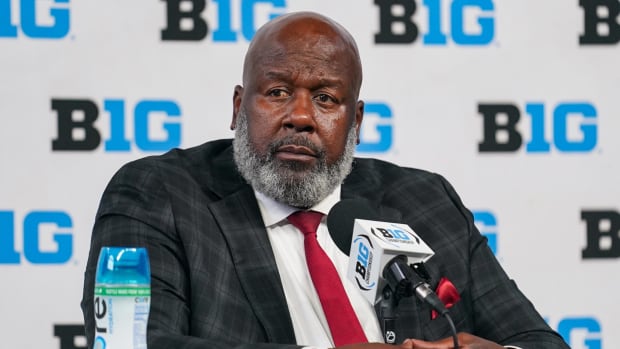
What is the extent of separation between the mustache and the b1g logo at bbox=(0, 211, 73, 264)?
1.10 m

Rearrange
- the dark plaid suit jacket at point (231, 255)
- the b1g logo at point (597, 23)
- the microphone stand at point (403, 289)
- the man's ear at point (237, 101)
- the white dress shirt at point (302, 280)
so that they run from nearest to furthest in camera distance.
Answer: the microphone stand at point (403, 289), the dark plaid suit jacket at point (231, 255), the white dress shirt at point (302, 280), the man's ear at point (237, 101), the b1g logo at point (597, 23)

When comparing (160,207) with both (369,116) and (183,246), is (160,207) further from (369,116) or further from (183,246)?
(369,116)

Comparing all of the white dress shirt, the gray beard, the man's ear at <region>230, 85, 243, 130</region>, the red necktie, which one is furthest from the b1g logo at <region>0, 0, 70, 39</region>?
the red necktie

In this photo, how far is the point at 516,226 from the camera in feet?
10.8

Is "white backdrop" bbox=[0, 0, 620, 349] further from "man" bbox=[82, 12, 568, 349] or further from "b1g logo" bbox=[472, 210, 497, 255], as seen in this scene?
"man" bbox=[82, 12, 568, 349]

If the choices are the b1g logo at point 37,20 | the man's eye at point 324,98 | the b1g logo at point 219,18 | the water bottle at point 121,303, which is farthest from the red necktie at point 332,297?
the b1g logo at point 37,20

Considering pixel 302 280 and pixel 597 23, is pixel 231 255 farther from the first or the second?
pixel 597 23

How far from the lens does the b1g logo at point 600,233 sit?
11.0ft

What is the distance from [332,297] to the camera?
87.0 inches

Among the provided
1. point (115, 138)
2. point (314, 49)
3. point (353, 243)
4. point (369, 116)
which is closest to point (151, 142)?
point (115, 138)

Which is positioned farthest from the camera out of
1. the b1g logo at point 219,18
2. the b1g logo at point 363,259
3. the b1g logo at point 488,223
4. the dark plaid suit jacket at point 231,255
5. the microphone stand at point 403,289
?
the b1g logo at point 488,223

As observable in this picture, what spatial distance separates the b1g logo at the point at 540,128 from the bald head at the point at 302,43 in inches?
40.3

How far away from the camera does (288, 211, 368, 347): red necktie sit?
217 cm

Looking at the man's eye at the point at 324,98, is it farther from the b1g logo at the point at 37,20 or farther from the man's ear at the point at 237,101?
the b1g logo at the point at 37,20
